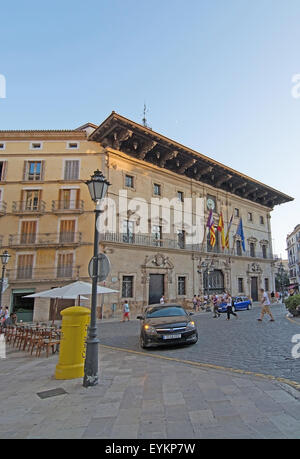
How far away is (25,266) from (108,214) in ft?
24.9

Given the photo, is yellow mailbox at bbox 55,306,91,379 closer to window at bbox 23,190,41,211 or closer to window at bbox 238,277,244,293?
window at bbox 23,190,41,211

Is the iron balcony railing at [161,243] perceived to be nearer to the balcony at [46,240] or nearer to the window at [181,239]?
the window at [181,239]

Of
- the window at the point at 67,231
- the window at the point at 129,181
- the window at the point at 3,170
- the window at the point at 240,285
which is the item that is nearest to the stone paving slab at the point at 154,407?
the window at the point at 67,231

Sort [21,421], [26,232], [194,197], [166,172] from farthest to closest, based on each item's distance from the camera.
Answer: [194,197] < [166,172] < [26,232] < [21,421]

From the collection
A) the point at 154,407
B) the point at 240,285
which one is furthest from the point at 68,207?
the point at 240,285

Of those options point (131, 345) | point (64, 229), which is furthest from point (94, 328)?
point (64, 229)

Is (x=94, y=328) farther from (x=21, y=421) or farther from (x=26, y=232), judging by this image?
(x=26, y=232)

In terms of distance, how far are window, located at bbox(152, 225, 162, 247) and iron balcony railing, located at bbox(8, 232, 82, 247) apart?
22.6 feet

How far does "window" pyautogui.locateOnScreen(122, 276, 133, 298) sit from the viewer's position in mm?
21978

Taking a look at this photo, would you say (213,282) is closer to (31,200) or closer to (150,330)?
(31,200)

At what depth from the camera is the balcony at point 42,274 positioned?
66.8 ft

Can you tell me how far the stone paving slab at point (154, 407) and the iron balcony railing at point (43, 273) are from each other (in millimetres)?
15336

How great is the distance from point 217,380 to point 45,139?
23724mm

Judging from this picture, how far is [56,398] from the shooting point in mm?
4305
